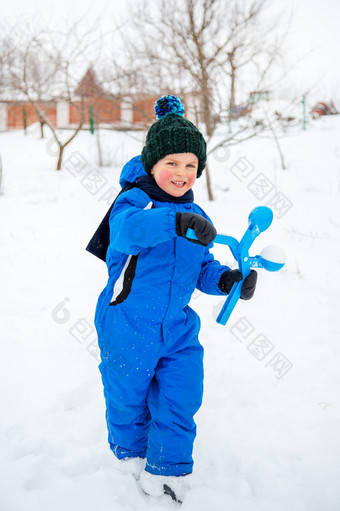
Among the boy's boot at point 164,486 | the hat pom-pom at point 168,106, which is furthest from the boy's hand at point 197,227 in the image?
the boy's boot at point 164,486

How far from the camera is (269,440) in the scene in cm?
177

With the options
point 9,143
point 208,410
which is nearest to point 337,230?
point 208,410

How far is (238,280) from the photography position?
147 centimetres

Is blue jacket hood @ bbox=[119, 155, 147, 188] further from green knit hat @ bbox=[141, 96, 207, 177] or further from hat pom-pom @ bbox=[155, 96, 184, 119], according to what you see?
hat pom-pom @ bbox=[155, 96, 184, 119]

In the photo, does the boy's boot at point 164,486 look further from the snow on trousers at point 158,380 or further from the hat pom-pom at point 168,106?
the hat pom-pom at point 168,106

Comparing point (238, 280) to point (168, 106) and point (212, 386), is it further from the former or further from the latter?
point (212, 386)

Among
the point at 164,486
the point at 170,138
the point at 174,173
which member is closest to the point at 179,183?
the point at 174,173

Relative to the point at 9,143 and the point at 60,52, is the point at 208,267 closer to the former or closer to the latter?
the point at 60,52

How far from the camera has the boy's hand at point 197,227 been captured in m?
1.18

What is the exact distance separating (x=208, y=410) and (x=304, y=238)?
2907 millimetres

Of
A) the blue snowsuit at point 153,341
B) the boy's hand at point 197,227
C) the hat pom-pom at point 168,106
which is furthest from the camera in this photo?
the hat pom-pom at point 168,106

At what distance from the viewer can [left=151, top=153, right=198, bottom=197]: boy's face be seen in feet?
4.75

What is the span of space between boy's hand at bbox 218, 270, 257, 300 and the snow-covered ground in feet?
2.21

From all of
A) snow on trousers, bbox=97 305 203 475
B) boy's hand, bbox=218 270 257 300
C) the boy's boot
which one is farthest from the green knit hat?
the boy's boot
